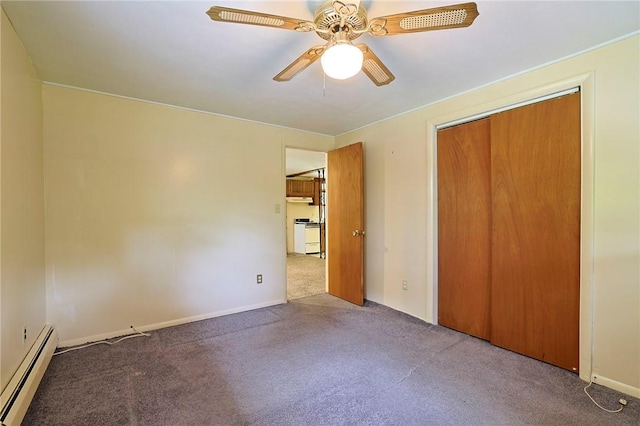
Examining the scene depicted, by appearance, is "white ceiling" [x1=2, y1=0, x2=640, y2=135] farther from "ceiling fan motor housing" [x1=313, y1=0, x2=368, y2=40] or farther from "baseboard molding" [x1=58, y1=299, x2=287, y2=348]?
"baseboard molding" [x1=58, y1=299, x2=287, y2=348]

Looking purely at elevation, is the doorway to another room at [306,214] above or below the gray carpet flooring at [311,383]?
above

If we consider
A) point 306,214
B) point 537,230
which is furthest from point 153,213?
point 306,214

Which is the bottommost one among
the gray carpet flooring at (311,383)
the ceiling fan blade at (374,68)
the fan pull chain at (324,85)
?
the gray carpet flooring at (311,383)

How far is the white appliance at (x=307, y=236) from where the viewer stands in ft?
26.1

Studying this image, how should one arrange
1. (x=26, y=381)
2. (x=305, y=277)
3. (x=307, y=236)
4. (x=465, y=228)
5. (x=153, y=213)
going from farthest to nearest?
1. (x=307, y=236)
2. (x=305, y=277)
3. (x=153, y=213)
4. (x=465, y=228)
5. (x=26, y=381)

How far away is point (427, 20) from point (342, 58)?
1.35 feet

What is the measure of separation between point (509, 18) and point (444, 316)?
8.49ft

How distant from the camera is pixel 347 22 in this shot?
57.4 inches

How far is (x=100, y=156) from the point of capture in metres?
2.73

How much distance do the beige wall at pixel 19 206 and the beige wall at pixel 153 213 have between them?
0.65ft

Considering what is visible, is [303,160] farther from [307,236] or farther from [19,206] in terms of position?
[19,206]

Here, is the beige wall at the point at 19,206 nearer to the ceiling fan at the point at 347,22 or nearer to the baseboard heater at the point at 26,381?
the baseboard heater at the point at 26,381

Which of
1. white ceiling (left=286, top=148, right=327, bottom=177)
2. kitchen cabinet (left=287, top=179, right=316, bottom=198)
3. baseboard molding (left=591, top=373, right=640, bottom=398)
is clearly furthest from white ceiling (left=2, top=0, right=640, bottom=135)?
kitchen cabinet (left=287, top=179, right=316, bottom=198)

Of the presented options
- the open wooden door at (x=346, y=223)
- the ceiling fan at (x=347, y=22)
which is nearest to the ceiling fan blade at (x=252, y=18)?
the ceiling fan at (x=347, y=22)
